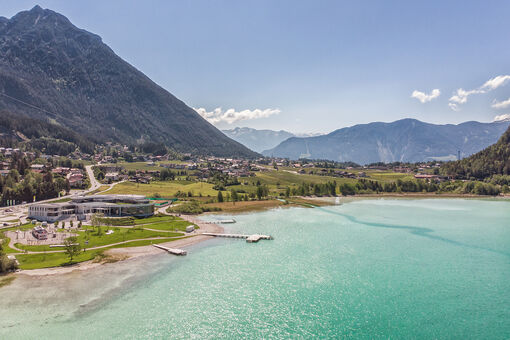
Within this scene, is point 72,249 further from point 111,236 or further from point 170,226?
point 170,226

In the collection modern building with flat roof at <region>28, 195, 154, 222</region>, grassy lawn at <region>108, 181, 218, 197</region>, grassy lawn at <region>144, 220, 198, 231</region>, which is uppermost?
grassy lawn at <region>108, 181, 218, 197</region>

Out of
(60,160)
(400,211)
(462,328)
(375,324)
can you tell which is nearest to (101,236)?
(375,324)

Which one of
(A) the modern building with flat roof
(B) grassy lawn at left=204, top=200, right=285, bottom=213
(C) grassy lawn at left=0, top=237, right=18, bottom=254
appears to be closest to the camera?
(C) grassy lawn at left=0, top=237, right=18, bottom=254

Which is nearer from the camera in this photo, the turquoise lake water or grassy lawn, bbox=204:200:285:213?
the turquoise lake water

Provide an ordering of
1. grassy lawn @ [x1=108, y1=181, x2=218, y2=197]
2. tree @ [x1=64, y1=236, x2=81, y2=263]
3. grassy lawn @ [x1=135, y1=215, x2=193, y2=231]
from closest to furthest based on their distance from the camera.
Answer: tree @ [x1=64, y1=236, x2=81, y2=263] < grassy lawn @ [x1=135, y1=215, x2=193, y2=231] < grassy lawn @ [x1=108, y1=181, x2=218, y2=197]

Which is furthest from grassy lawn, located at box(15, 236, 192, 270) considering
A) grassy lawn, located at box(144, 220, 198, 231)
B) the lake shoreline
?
grassy lawn, located at box(144, 220, 198, 231)

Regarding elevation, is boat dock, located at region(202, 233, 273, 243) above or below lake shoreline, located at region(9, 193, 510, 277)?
below

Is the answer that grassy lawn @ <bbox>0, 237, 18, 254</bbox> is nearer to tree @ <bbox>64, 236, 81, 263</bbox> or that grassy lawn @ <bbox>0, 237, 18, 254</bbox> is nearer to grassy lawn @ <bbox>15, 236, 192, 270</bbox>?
grassy lawn @ <bbox>15, 236, 192, 270</bbox>
